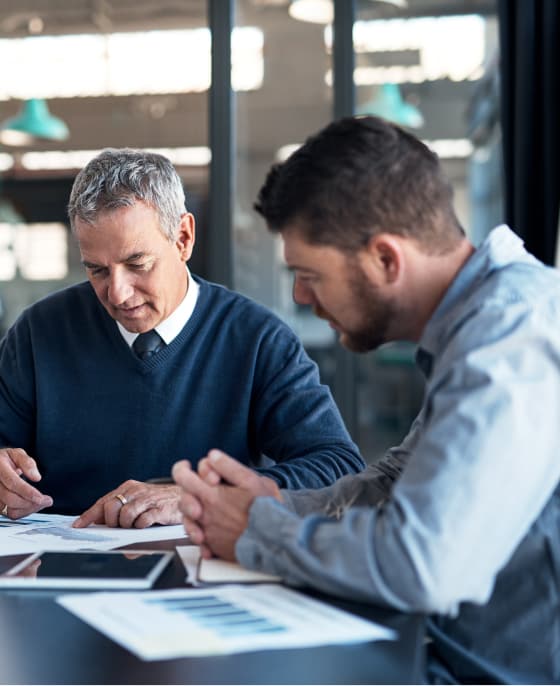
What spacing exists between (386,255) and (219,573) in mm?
433

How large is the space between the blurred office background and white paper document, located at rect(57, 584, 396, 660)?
320 centimetres

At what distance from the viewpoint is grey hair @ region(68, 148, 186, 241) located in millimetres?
1915

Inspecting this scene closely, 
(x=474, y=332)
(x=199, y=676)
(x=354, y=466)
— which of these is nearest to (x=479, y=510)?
(x=474, y=332)

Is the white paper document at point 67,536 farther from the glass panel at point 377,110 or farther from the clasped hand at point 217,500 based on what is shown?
the glass panel at point 377,110

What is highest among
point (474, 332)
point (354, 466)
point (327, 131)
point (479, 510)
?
point (327, 131)

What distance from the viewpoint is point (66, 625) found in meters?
0.98

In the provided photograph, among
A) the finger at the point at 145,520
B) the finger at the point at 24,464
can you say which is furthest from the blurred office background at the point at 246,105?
the finger at the point at 145,520

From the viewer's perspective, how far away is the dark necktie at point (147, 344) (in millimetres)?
2084

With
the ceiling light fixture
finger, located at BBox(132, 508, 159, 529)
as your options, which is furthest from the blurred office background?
finger, located at BBox(132, 508, 159, 529)

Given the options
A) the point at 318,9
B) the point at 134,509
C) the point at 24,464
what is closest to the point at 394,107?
the point at 318,9

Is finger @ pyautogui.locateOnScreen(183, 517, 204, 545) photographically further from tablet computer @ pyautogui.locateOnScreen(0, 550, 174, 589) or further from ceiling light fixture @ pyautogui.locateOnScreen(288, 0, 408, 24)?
ceiling light fixture @ pyautogui.locateOnScreen(288, 0, 408, 24)

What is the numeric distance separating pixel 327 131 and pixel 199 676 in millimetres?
665

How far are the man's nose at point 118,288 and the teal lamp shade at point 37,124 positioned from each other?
306 cm

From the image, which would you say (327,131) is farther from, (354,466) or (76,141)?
(76,141)
